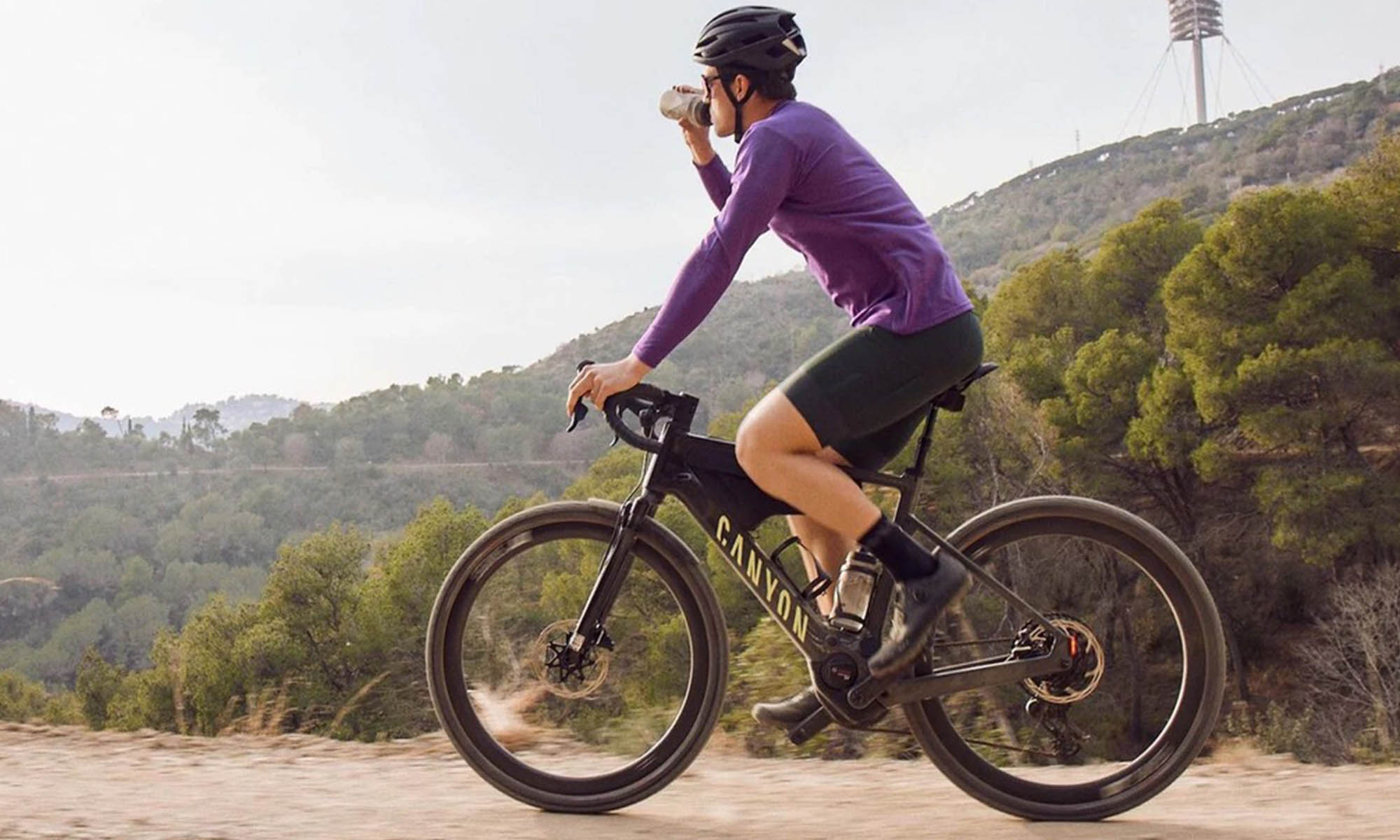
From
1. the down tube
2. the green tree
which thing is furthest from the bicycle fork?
the green tree

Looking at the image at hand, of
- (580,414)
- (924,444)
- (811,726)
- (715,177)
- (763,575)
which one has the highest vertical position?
(715,177)

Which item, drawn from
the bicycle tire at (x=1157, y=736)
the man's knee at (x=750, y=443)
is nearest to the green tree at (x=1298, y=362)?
the bicycle tire at (x=1157, y=736)

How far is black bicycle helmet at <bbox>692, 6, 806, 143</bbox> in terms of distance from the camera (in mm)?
3355

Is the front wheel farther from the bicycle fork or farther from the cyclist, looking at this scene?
the cyclist

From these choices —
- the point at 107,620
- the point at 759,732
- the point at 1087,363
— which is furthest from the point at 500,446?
the point at 759,732

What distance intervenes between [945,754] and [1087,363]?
31900 millimetres

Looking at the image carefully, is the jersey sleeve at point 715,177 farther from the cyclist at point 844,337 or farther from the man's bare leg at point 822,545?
the man's bare leg at point 822,545

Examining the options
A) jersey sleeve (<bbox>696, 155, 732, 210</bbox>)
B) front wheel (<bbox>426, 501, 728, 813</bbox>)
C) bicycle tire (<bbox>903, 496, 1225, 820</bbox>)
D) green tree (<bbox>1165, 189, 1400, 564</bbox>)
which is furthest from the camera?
green tree (<bbox>1165, 189, 1400, 564</bbox>)

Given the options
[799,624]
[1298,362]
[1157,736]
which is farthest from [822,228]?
[1298,362]

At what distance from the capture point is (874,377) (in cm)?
322

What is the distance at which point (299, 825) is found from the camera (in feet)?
11.3

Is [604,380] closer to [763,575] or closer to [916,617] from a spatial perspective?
[763,575]

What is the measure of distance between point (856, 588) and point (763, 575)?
9.8 inches

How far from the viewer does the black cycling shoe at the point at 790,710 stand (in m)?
Result: 3.49
